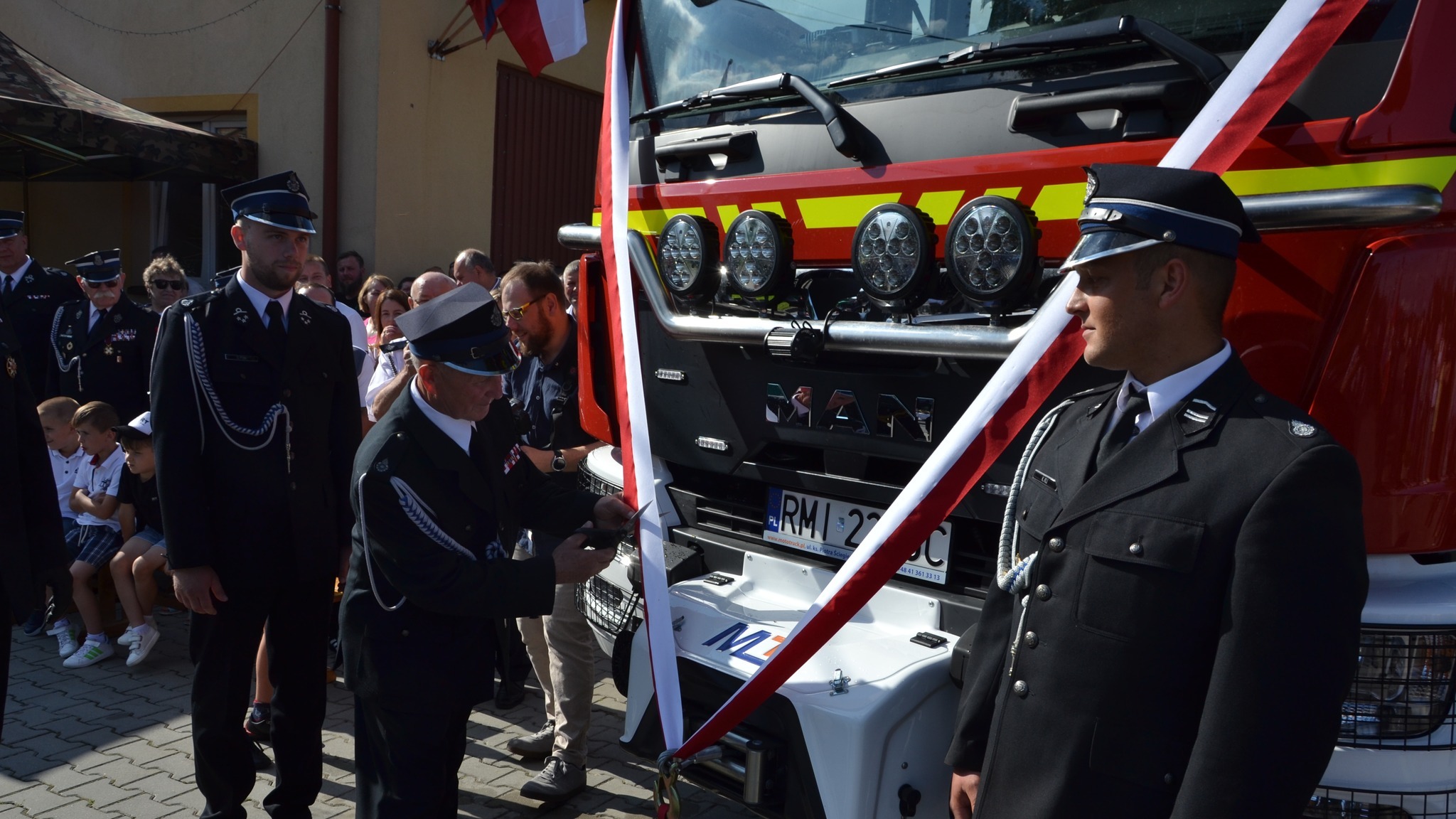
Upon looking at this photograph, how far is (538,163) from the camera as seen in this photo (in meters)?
11.6

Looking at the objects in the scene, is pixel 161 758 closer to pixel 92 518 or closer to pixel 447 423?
pixel 92 518

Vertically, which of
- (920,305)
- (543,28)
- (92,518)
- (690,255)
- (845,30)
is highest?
(543,28)

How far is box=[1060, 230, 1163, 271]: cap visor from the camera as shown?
1721 millimetres

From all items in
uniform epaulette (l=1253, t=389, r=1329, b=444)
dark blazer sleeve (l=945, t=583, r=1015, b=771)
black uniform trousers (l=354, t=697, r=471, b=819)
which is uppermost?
uniform epaulette (l=1253, t=389, r=1329, b=444)

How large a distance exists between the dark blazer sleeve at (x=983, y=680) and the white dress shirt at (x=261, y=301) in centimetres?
238

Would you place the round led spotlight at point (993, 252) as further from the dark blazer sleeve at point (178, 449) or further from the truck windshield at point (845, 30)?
the dark blazer sleeve at point (178, 449)

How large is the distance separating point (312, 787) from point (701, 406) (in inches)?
68.4

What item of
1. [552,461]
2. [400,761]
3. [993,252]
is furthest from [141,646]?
[993,252]

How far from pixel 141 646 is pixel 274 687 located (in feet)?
7.38

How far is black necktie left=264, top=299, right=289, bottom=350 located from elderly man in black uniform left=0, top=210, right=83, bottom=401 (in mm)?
4586

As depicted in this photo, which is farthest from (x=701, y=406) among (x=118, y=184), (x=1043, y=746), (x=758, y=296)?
(x=118, y=184)

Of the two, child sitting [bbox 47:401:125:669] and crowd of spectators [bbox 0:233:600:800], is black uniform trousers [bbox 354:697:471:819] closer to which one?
crowd of spectators [bbox 0:233:600:800]

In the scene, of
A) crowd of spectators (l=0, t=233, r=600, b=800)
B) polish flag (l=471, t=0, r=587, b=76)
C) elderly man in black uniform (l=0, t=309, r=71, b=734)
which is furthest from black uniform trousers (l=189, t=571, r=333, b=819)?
polish flag (l=471, t=0, r=587, b=76)

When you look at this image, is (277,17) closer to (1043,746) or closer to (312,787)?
(312,787)
